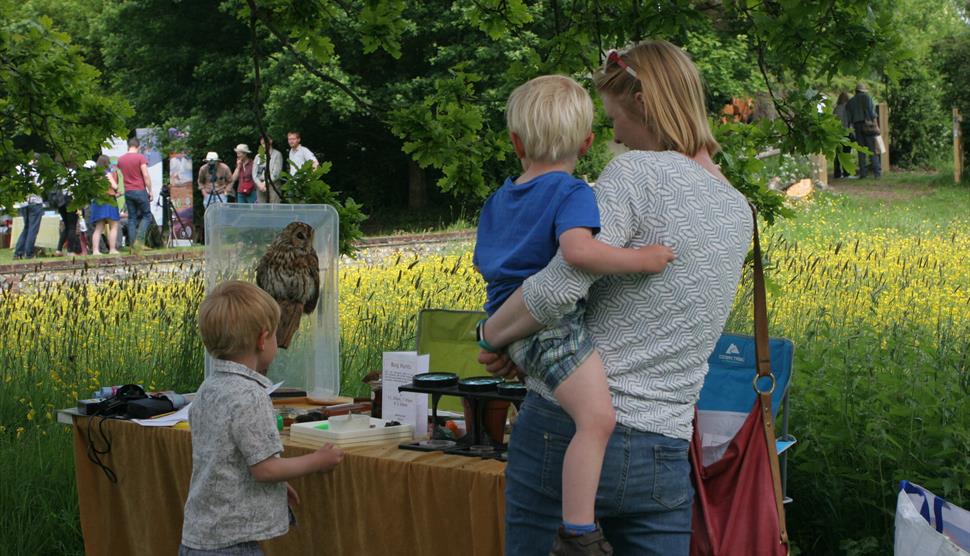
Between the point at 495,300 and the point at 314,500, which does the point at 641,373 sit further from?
the point at 314,500

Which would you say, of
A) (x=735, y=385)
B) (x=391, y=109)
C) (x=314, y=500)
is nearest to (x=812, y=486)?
(x=735, y=385)

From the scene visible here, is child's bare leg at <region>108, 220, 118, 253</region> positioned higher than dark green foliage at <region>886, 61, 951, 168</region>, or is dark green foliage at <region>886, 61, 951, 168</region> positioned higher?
dark green foliage at <region>886, 61, 951, 168</region>

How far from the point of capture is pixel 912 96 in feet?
106

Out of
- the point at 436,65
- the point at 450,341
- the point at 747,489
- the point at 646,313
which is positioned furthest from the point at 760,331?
the point at 436,65

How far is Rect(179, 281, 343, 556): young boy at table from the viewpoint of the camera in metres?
3.43

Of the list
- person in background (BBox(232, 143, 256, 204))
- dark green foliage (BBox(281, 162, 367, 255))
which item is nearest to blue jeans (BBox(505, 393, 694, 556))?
dark green foliage (BBox(281, 162, 367, 255))

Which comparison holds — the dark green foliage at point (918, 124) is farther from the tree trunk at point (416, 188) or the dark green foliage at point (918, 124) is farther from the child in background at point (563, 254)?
the child in background at point (563, 254)

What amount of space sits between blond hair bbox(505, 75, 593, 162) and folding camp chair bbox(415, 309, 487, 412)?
223 cm

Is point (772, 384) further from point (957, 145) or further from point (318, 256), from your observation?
point (957, 145)

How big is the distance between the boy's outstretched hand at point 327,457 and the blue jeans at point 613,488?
4.05ft

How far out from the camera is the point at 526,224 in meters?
2.55

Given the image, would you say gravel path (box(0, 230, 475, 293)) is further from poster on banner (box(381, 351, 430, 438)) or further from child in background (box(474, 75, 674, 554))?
child in background (box(474, 75, 674, 554))

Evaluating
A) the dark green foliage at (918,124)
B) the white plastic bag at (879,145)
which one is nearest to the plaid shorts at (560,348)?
the white plastic bag at (879,145)

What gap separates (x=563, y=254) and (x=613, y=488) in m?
0.49
